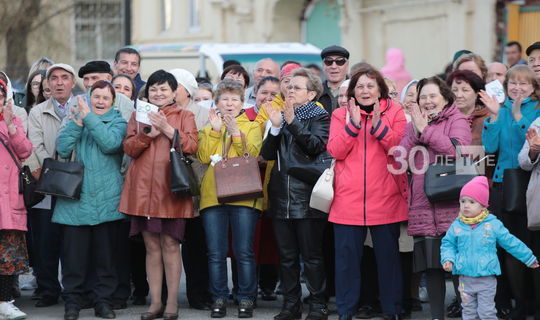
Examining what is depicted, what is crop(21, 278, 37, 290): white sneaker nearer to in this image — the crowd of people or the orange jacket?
the crowd of people

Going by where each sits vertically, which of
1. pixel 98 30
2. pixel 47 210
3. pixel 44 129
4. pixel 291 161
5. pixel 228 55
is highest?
pixel 98 30

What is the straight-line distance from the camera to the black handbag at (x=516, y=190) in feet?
27.4

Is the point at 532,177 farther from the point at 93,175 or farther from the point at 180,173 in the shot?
the point at 93,175

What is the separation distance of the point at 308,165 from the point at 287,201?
0.33 meters

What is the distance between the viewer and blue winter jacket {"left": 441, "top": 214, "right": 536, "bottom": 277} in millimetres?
7914

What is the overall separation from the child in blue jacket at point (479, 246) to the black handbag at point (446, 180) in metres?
0.13

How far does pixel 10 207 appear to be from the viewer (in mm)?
8812

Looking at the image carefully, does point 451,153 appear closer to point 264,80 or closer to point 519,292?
point 519,292

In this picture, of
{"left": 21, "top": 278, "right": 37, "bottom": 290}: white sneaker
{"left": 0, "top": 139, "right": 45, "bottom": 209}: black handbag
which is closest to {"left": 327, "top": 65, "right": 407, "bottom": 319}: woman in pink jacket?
{"left": 0, "top": 139, "right": 45, "bottom": 209}: black handbag

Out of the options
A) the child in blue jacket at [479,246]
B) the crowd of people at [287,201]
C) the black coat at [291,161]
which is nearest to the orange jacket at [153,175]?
the crowd of people at [287,201]

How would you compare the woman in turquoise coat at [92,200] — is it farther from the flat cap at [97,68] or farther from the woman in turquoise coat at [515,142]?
the woman in turquoise coat at [515,142]

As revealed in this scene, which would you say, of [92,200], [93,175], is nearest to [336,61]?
[93,175]

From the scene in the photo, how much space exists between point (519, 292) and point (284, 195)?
197 centimetres

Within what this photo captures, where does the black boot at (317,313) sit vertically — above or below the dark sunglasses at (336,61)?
below
